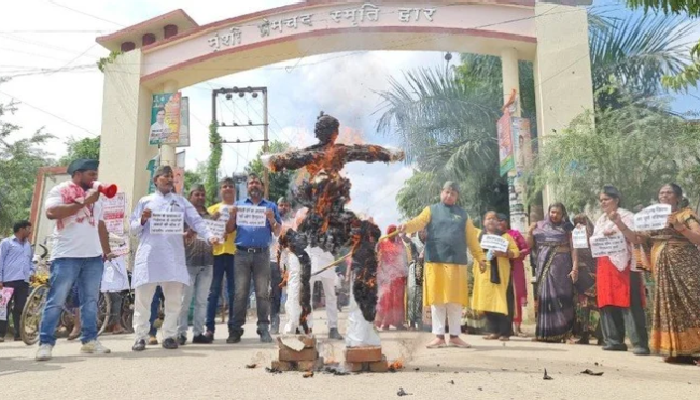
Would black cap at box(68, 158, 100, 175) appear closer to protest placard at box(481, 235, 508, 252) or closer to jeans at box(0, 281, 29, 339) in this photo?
jeans at box(0, 281, 29, 339)

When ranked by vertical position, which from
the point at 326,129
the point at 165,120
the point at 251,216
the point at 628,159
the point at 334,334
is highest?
the point at 165,120

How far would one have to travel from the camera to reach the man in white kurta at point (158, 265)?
6.39 m

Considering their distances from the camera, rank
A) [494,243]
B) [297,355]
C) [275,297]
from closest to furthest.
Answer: [297,355]
[494,243]
[275,297]

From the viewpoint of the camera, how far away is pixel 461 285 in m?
7.08

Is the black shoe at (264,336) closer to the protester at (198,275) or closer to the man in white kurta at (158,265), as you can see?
the protester at (198,275)

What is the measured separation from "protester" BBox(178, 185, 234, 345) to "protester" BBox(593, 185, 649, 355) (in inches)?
170

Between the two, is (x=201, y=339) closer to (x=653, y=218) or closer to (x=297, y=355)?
(x=297, y=355)

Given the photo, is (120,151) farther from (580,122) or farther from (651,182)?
(651,182)

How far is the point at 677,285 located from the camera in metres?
5.92

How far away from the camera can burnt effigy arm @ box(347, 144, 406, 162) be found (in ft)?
16.8

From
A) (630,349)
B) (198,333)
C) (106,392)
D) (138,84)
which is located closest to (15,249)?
(198,333)

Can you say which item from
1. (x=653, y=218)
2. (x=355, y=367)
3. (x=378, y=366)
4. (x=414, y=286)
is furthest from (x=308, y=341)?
(x=414, y=286)

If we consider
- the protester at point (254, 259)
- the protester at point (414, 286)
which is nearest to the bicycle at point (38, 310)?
the protester at point (254, 259)

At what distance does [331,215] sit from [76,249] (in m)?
2.69
